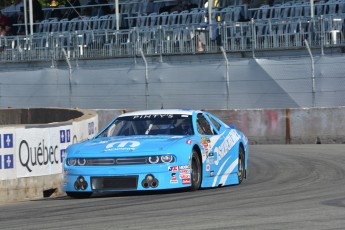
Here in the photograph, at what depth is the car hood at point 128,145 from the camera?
1291 centimetres

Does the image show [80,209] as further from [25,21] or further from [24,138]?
[25,21]

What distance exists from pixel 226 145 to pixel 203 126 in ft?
1.40

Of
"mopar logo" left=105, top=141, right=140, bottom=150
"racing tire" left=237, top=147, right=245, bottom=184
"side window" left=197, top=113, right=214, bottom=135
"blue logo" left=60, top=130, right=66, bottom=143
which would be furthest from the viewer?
"blue logo" left=60, top=130, right=66, bottom=143

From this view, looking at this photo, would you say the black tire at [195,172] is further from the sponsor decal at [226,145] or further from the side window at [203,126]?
the side window at [203,126]

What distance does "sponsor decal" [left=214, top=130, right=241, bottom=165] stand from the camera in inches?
556

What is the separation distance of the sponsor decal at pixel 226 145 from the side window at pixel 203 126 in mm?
248

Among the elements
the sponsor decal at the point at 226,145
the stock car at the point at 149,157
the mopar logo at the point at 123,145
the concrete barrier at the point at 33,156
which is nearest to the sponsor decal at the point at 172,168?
the stock car at the point at 149,157

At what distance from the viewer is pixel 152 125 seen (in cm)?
1414

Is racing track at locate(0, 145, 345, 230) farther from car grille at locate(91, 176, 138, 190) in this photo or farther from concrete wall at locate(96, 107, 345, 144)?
concrete wall at locate(96, 107, 345, 144)

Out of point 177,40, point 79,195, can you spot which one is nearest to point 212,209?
point 79,195

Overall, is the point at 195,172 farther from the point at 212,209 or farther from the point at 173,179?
the point at 212,209

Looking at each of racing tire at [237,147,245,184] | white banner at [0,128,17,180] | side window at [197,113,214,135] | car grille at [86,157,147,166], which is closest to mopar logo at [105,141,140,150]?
car grille at [86,157,147,166]

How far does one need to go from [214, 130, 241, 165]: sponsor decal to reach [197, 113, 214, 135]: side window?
25cm

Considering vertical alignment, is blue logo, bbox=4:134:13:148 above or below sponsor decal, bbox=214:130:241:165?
above
